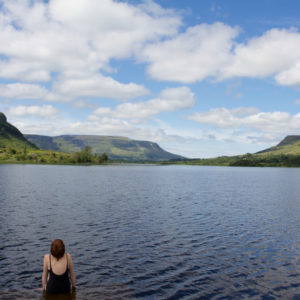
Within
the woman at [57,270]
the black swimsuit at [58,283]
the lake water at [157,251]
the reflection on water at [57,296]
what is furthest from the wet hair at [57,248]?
the lake water at [157,251]

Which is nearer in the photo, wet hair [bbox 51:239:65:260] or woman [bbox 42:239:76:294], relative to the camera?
wet hair [bbox 51:239:65:260]

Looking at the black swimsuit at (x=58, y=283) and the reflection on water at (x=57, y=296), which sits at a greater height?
the black swimsuit at (x=58, y=283)

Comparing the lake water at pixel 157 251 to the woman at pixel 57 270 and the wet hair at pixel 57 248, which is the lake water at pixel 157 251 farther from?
the wet hair at pixel 57 248

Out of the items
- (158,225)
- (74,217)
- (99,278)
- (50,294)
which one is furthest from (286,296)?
(74,217)

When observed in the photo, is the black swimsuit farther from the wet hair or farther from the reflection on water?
the wet hair

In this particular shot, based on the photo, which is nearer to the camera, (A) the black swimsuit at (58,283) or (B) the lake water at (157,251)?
(A) the black swimsuit at (58,283)

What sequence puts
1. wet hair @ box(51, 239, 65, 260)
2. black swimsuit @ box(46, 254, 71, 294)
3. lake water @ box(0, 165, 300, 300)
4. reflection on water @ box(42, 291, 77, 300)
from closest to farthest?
wet hair @ box(51, 239, 65, 260) < black swimsuit @ box(46, 254, 71, 294) < reflection on water @ box(42, 291, 77, 300) < lake water @ box(0, 165, 300, 300)

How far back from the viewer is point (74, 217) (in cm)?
4694

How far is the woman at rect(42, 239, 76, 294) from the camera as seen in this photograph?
55.6ft

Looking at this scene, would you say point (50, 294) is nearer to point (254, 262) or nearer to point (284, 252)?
point (254, 262)

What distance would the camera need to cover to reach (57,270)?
687 inches

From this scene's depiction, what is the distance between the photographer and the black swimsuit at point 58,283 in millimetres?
17672

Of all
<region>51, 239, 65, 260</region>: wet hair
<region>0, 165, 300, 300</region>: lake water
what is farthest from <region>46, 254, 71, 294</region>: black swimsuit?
<region>51, 239, 65, 260</region>: wet hair

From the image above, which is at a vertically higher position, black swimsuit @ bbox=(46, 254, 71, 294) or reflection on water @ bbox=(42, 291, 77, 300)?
black swimsuit @ bbox=(46, 254, 71, 294)
